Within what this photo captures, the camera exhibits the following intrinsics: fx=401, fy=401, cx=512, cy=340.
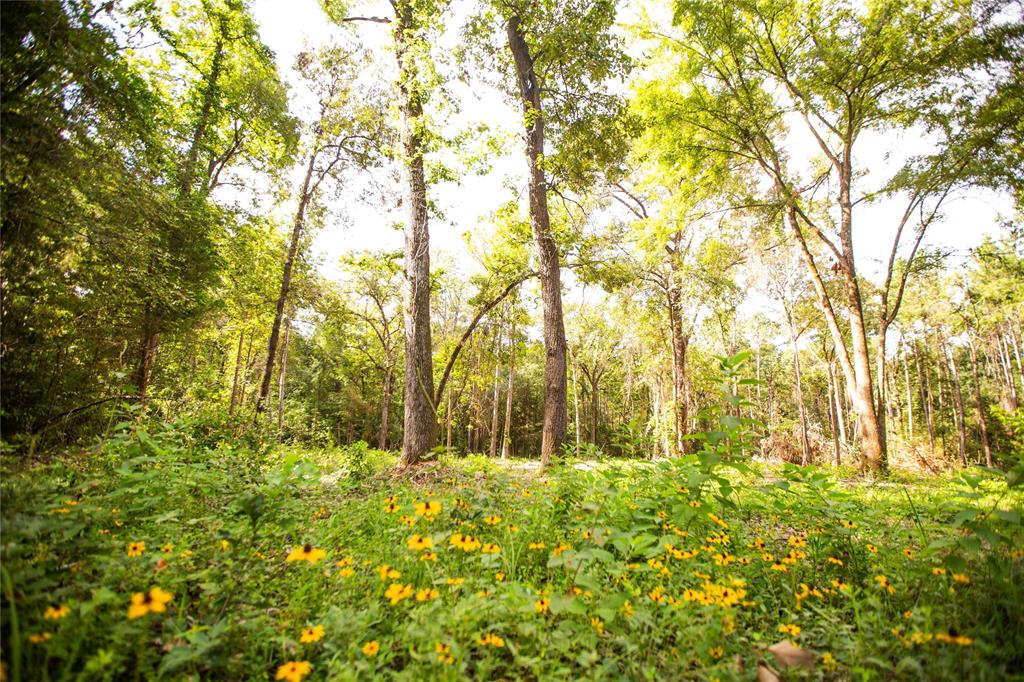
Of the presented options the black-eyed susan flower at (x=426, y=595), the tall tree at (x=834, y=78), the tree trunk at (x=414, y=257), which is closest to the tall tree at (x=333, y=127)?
the tree trunk at (x=414, y=257)

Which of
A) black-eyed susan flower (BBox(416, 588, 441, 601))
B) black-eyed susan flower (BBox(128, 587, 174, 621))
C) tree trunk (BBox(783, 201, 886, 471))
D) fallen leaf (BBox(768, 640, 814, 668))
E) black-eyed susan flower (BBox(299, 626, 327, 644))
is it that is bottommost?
fallen leaf (BBox(768, 640, 814, 668))

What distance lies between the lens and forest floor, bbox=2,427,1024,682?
1.44 meters

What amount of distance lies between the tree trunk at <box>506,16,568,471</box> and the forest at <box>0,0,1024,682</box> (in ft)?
0.22

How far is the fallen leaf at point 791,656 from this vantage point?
1.63 meters

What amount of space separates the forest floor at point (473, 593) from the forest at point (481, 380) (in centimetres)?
2

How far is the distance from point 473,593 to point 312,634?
0.74 m

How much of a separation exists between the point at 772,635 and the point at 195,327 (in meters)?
11.3

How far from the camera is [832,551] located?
101 inches

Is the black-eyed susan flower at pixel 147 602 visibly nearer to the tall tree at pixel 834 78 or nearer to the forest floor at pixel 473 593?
the forest floor at pixel 473 593

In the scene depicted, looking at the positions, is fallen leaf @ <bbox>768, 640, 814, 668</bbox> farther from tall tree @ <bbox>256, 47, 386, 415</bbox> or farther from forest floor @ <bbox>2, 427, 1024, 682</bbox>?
tall tree @ <bbox>256, 47, 386, 415</bbox>

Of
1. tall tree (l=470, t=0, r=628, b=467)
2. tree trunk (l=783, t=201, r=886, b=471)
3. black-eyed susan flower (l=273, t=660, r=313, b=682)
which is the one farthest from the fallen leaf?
tree trunk (l=783, t=201, r=886, b=471)

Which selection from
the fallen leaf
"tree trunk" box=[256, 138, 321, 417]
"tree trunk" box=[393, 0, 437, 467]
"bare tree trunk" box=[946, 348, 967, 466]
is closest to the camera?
the fallen leaf

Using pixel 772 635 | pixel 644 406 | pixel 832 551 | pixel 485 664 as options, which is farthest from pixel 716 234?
pixel 644 406

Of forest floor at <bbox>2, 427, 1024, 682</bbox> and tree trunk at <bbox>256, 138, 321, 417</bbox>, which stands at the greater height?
tree trunk at <bbox>256, 138, 321, 417</bbox>
